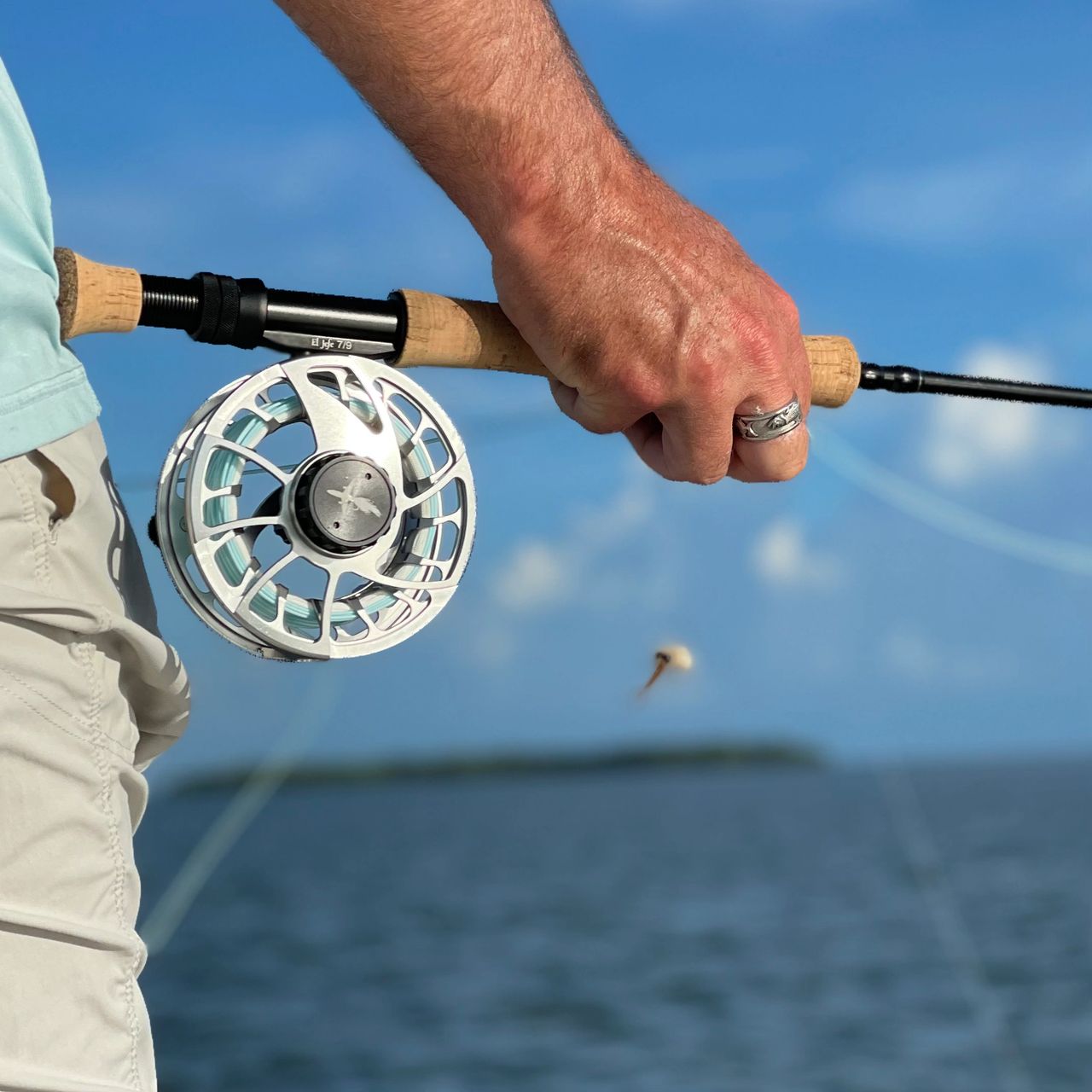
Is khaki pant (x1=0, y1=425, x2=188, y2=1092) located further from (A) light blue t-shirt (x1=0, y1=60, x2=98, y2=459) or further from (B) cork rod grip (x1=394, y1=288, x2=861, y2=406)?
(B) cork rod grip (x1=394, y1=288, x2=861, y2=406)

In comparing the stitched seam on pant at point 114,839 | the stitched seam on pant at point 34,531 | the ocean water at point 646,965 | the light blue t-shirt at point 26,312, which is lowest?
the stitched seam on pant at point 114,839

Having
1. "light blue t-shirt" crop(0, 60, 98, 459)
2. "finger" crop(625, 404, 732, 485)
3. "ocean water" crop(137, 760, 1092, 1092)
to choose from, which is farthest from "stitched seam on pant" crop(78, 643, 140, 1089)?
"ocean water" crop(137, 760, 1092, 1092)

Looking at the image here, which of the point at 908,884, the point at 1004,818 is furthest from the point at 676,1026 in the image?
the point at 1004,818

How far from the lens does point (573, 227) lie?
123 cm

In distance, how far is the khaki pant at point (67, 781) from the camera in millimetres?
1076

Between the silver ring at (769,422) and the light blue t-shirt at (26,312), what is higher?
the silver ring at (769,422)

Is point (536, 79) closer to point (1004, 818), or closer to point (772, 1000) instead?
point (772, 1000)

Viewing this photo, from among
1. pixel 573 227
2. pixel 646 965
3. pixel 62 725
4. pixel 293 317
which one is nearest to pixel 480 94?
pixel 573 227

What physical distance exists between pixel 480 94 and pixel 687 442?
13.5 inches

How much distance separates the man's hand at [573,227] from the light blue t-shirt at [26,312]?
223mm

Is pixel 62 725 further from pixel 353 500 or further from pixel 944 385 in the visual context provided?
pixel 944 385

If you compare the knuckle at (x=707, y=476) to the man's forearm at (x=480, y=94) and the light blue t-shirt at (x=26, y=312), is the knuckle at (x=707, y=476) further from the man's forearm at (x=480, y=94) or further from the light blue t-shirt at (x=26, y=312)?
the light blue t-shirt at (x=26, y=312)

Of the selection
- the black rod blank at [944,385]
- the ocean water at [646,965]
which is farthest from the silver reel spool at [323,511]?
the ocean water at [646,965]

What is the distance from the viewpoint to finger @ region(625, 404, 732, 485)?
131 centimetres
